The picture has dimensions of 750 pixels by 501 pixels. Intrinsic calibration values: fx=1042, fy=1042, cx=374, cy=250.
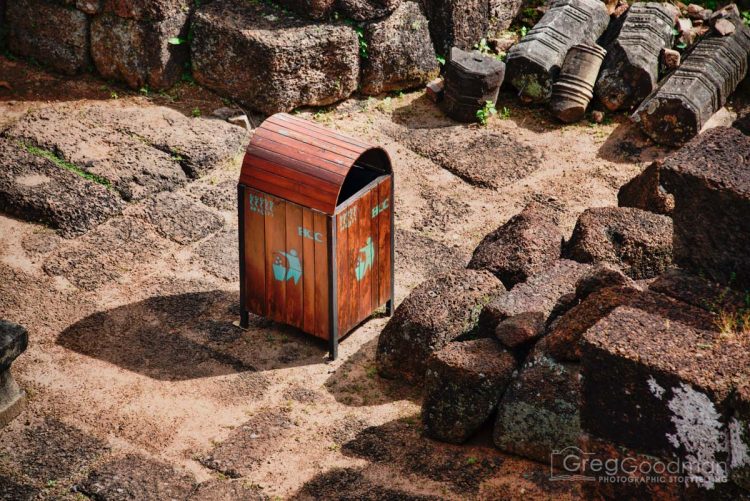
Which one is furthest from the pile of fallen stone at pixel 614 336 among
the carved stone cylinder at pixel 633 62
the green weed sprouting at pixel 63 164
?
the green weed sprouting at pixel 63 164

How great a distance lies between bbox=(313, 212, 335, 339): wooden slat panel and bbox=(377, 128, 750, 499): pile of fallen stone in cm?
56

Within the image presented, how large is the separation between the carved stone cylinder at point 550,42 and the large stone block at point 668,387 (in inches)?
294

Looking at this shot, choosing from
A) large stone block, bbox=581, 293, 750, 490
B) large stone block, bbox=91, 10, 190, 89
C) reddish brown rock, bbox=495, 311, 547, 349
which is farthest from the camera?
large stone block, bbox=91, 10, 190, 89

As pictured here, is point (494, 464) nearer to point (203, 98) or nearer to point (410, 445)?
point (410, 445)

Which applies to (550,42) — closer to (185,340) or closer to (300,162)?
(300,162)

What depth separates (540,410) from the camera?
7.04 m

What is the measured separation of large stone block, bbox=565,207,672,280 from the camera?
8445mm

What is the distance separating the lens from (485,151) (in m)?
11.7

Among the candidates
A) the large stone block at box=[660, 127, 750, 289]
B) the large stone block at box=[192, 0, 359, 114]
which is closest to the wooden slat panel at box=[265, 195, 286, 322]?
the large stone block at box=[660, 127, 750, 289]

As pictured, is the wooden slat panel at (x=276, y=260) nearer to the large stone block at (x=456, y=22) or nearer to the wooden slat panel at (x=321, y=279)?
the wooden slat panel at (x=321, y=279)

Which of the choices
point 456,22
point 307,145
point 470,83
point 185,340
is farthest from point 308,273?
point 456,22

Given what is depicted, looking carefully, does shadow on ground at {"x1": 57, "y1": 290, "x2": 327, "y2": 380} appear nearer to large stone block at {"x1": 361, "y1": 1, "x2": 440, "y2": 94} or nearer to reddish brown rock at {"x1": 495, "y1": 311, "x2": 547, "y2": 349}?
reddish brown rock at {"x1": 495, "y1": 311, "x2": 547, "y2": 349}

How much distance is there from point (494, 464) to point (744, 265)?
7.90 ft

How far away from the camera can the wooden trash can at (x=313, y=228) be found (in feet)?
26.7
